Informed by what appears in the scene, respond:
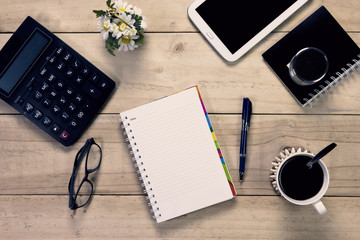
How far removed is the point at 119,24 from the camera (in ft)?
1.99

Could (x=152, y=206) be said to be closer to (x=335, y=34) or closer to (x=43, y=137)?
(x=43, y=137)

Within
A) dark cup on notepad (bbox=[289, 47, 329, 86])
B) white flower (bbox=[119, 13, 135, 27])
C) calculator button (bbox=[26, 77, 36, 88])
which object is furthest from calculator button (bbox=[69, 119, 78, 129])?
dark cup on notepad (bbox=[289, 47, 329, 86])

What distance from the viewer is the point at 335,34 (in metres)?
0.66

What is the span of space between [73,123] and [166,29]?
277mm

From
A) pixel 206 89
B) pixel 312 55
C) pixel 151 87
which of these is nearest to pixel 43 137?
pixel 151 87

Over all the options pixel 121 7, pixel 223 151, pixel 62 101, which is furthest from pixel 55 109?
pixel 223 151

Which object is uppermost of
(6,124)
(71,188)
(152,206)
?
(6,124)

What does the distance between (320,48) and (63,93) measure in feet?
1.76

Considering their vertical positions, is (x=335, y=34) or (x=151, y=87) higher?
(x=151, y=87)

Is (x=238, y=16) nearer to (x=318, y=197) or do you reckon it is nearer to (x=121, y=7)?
(x=121, y=7)

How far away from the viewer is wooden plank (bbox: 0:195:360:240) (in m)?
0.66

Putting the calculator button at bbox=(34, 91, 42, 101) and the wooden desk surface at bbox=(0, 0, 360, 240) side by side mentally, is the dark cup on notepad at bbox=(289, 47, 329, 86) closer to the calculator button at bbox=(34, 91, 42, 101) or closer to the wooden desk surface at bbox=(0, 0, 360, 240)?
the wooden desk surface at bbox=(0, 0, 360, 240)

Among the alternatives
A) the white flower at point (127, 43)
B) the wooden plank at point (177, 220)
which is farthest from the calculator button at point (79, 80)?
the wooden plank at point (177, 220)

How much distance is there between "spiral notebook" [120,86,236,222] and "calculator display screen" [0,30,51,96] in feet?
0.71
